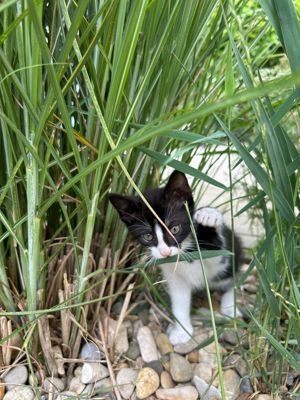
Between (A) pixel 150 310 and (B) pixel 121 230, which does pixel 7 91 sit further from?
(A) pixel 150 310

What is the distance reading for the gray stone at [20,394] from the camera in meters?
0.81

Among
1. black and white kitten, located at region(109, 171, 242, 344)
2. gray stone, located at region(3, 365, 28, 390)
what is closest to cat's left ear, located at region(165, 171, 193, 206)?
black and white kitten, located at region(109, 171, 242, 344)

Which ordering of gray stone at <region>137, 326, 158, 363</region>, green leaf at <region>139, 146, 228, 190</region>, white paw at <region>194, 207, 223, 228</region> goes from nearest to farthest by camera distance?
green leaf at <region>139, 146, 228, 190</region> → gray stone at <region>137, 326, 158, 363</region> → white paw at <region>194, 207, 223, 228</region>

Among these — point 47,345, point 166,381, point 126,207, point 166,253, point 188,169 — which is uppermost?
point 188,169

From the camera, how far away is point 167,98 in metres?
0.91

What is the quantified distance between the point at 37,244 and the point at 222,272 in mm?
576

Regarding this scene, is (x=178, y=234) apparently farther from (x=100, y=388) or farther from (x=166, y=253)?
(x=100, y=388)

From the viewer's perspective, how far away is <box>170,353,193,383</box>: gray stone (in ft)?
2.94

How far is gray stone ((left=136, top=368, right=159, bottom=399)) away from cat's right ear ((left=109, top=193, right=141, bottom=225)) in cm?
32

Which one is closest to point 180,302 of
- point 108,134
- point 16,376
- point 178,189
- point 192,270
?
point 192,270

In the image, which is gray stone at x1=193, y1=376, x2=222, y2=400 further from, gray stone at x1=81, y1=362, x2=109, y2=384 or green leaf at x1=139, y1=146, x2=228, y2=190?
green leaf at x1=139, y1=146, x2=228, y2=190

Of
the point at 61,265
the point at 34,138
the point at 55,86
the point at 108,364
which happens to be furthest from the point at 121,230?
the point at 55,86

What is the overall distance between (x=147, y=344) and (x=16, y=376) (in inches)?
11.2

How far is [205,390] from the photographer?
32.8 inches
